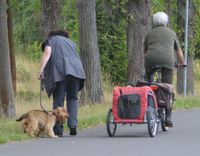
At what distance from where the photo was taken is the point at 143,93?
12648mm

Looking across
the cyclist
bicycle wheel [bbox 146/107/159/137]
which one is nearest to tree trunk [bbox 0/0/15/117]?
the cyclist

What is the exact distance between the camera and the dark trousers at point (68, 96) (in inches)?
511

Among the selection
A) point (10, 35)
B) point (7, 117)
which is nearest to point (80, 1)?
point (7, 117)

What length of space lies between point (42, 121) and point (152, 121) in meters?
1.89

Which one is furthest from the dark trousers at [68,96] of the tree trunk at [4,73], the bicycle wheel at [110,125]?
the tree trunk at [4,73]

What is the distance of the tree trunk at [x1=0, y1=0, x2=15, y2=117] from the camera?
1698cm

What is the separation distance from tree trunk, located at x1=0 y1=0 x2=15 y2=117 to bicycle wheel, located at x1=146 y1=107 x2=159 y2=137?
17.5 feet

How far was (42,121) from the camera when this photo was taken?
12.6 metres

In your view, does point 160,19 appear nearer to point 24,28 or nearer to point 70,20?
point 70,20

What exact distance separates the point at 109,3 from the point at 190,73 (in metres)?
4.26

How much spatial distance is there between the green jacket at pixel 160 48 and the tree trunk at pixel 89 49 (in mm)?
6234

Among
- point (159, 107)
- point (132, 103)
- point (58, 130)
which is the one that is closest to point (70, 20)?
point (159, 107)

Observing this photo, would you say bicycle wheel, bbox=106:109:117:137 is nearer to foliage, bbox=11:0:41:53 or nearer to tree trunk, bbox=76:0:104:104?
tree trunk, bbox=76:0:104:104

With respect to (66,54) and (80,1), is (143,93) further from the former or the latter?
(80,1)
